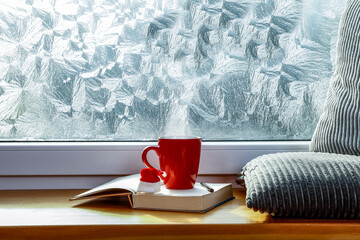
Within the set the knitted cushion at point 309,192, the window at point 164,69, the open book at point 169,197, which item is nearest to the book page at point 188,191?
the open book at point 169,197

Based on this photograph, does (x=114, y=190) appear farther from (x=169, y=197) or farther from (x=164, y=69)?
(x=164, y=69)

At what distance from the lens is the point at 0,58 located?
42.1 inches

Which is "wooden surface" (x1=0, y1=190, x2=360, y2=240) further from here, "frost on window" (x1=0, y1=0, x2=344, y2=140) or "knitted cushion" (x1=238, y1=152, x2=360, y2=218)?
"frost on window" (x1=0, y1=0, x2=344, y2=140)

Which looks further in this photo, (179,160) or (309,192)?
(179,160)

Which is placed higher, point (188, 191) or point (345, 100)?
point (345, 100)

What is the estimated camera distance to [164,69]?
3.56ft

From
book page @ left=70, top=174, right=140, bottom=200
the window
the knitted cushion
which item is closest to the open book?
book page @ left=70, top=174, right=140, bottom=200

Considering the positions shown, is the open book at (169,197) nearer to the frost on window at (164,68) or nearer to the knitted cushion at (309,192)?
the knitted cushion at (309,192)

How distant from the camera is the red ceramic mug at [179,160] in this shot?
842 mm

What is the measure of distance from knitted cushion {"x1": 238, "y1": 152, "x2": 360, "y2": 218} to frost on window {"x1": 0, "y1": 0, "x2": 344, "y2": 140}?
377mm

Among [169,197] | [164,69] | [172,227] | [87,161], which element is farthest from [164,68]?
[172,227]

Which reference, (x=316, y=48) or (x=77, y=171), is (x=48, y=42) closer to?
(x=77, y=171)

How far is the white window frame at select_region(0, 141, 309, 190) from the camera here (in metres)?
1.01

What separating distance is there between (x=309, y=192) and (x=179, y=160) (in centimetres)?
27
